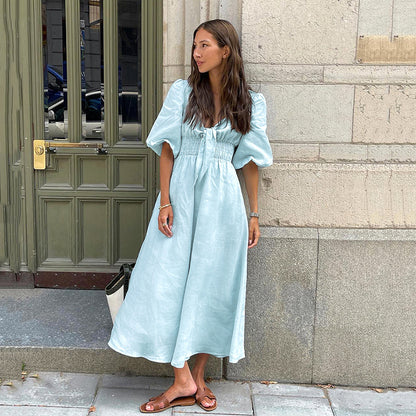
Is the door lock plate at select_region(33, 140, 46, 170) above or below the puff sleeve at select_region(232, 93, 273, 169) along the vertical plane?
below

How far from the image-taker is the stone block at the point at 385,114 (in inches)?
150

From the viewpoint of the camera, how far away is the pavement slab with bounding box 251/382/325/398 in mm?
3914

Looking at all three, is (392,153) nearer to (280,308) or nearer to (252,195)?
(252,195)

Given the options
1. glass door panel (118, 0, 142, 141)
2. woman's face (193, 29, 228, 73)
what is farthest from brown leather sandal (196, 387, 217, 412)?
glass door panel (118, 0, 142, 141)

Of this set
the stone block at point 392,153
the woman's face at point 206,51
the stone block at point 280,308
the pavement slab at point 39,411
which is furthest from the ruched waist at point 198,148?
the pavement slab at point 39,411

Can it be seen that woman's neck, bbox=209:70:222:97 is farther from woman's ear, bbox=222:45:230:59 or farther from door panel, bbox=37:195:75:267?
door panel, bbox=37:195:75:267

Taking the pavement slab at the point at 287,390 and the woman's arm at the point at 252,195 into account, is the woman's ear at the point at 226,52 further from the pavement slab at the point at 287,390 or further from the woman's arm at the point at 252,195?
the pavement slab at the point at 287,390

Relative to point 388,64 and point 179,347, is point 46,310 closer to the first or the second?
point 179,347

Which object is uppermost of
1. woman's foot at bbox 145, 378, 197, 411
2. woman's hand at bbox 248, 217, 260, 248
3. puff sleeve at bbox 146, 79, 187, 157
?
puff sleeve at bbox 146, 79, 187, 157

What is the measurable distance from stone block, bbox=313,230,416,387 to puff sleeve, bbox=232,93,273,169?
67 cm

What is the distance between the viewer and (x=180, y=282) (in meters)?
3.55

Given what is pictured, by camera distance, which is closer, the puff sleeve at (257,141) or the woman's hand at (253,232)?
the puff sleeve at (257,141)

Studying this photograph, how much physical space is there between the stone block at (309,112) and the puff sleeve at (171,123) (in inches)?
22.8

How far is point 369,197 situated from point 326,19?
111cm
